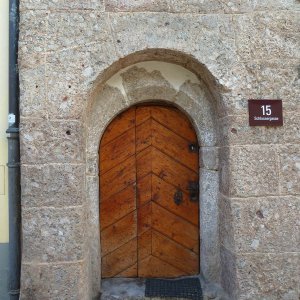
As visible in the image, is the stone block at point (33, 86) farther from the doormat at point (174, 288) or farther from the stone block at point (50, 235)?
the doormat at point (174, 288)

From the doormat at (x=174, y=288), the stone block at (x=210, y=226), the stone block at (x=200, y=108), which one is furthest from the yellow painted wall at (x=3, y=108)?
the stone block at (x=210, y=226)

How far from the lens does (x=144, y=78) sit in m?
3.22

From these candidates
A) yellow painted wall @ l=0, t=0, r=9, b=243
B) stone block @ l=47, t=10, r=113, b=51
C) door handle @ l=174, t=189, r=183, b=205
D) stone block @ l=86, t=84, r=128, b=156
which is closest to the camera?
stone block @ l=47, t=10, r=113, b=51

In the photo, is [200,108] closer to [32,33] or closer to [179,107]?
[179,107]

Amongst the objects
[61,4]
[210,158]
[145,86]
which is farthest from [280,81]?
[61,4]

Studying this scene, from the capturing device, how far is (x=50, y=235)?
276 cm

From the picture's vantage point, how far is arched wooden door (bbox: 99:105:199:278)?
10.8 ft

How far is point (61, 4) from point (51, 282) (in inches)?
88.9

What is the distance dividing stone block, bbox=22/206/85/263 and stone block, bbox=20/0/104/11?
1652mm

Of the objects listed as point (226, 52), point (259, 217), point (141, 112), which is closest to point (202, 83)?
point (226, 52)

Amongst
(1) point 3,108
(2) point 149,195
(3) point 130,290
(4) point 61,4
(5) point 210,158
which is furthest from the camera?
(2) point 149,195

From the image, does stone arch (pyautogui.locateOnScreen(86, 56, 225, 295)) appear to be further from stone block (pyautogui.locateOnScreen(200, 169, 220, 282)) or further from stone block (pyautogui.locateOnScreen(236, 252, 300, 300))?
stone block (pyautogui.locateOnScreen(236, 252, 300, 300))

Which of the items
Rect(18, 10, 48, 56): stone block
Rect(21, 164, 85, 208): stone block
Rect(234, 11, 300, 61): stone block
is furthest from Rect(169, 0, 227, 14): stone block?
Rect(21, 164, 85, 208): stone block

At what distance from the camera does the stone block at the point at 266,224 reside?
9.32 ft
